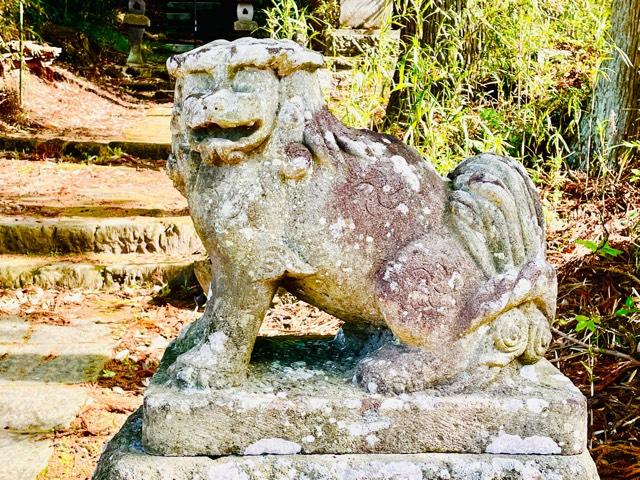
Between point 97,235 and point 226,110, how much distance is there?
332cm

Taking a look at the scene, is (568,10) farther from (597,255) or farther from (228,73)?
(228,73)

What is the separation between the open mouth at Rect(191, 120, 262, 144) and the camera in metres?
1.69

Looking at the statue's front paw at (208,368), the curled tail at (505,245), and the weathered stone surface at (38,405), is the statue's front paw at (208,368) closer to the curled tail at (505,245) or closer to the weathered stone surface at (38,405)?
the curled tail at (505,245)

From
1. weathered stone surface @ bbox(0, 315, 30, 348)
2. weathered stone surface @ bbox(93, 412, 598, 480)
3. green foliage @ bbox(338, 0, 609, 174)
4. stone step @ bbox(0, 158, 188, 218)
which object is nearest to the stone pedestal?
weathered stone surface @ bbox(93, 412, 598, 480)

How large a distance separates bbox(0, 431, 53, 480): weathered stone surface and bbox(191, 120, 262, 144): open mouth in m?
1.47

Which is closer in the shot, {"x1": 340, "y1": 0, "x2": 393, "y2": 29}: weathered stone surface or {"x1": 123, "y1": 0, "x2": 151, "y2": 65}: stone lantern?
{"x1": 340, "y1": 0, "x2": 393, "y2": 29}: weathered stone surface

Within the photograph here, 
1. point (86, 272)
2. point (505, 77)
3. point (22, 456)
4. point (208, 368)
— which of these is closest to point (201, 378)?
point (208, 368)

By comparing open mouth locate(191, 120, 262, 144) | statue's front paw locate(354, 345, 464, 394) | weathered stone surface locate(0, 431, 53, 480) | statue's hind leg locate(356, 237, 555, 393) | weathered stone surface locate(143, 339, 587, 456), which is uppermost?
open mouth locate(191, 120, 262, 144)

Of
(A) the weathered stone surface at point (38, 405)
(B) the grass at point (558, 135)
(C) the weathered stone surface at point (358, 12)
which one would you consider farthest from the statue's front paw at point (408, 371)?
(C) the weathered stone surface at point (358, 12)

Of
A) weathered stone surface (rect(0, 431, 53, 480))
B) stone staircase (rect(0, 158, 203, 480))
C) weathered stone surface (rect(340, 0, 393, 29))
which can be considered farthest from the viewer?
weathered stone surface (rect(340, 0, 393, 29))

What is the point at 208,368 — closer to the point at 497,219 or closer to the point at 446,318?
the point at 446,318

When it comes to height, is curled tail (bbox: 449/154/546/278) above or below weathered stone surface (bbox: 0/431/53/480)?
above

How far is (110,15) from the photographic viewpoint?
496 inches

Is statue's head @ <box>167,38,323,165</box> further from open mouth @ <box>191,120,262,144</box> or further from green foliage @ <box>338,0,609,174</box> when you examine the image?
green foliage @ <box>338,0,609,174</box>
